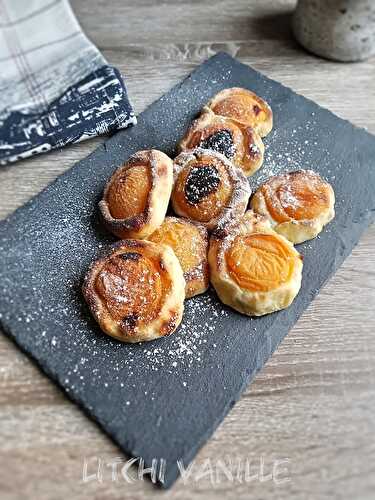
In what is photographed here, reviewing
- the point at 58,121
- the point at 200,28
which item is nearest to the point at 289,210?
the point at 58,121

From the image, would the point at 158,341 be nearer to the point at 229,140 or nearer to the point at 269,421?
the point at 269,421

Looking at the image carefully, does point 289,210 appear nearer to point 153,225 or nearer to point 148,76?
point 153,225

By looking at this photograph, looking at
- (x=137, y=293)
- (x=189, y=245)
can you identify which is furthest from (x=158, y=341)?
(x=189, y=245)

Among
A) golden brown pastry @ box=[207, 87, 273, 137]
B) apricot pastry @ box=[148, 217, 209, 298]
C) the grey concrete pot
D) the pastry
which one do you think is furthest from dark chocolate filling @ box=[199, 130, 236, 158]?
the grey concrete pot

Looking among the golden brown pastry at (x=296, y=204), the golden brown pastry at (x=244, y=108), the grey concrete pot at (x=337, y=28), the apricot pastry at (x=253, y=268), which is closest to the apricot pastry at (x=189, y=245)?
the apricot pastry at (x=253, y=268)

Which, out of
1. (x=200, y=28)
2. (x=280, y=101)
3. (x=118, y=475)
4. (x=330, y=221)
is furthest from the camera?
(x=200, y=28)

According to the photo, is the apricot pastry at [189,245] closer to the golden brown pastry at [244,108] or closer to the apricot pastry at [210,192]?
the apricot pastry at [210,192]
